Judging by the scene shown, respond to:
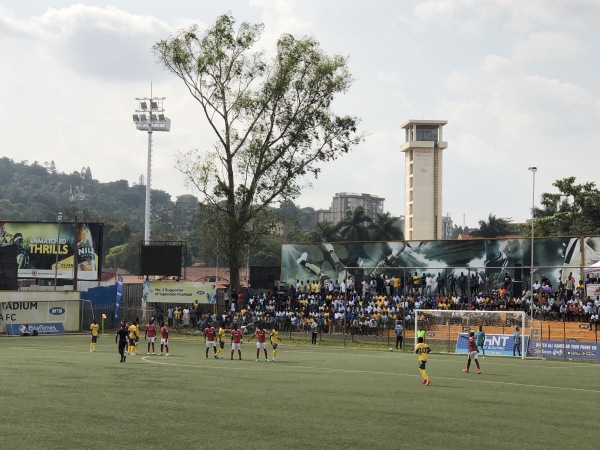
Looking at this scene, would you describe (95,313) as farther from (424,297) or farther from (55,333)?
(424,297)

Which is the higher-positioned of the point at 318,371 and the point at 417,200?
the point at 417,200

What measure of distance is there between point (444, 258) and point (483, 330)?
2133 cm

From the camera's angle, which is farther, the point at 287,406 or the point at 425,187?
the point at 425,187

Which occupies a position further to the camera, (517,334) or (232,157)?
(232,157)

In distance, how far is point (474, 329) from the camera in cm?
5366

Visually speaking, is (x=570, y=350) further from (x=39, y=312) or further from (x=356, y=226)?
(x=356, y=226)

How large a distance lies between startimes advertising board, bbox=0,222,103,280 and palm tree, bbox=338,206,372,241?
43791 mm

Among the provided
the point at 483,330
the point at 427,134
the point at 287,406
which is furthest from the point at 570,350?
the point at 427,134

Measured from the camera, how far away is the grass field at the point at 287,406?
1795cm

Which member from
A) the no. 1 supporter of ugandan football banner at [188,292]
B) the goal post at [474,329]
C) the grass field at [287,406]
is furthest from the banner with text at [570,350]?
the no. 1 supporter of ugandan football banner at [188,292]

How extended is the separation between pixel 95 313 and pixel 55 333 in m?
5.06

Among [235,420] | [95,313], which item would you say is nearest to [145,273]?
[95,313]

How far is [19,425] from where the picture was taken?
18.9m

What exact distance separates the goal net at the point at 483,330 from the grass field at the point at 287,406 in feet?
36.7
